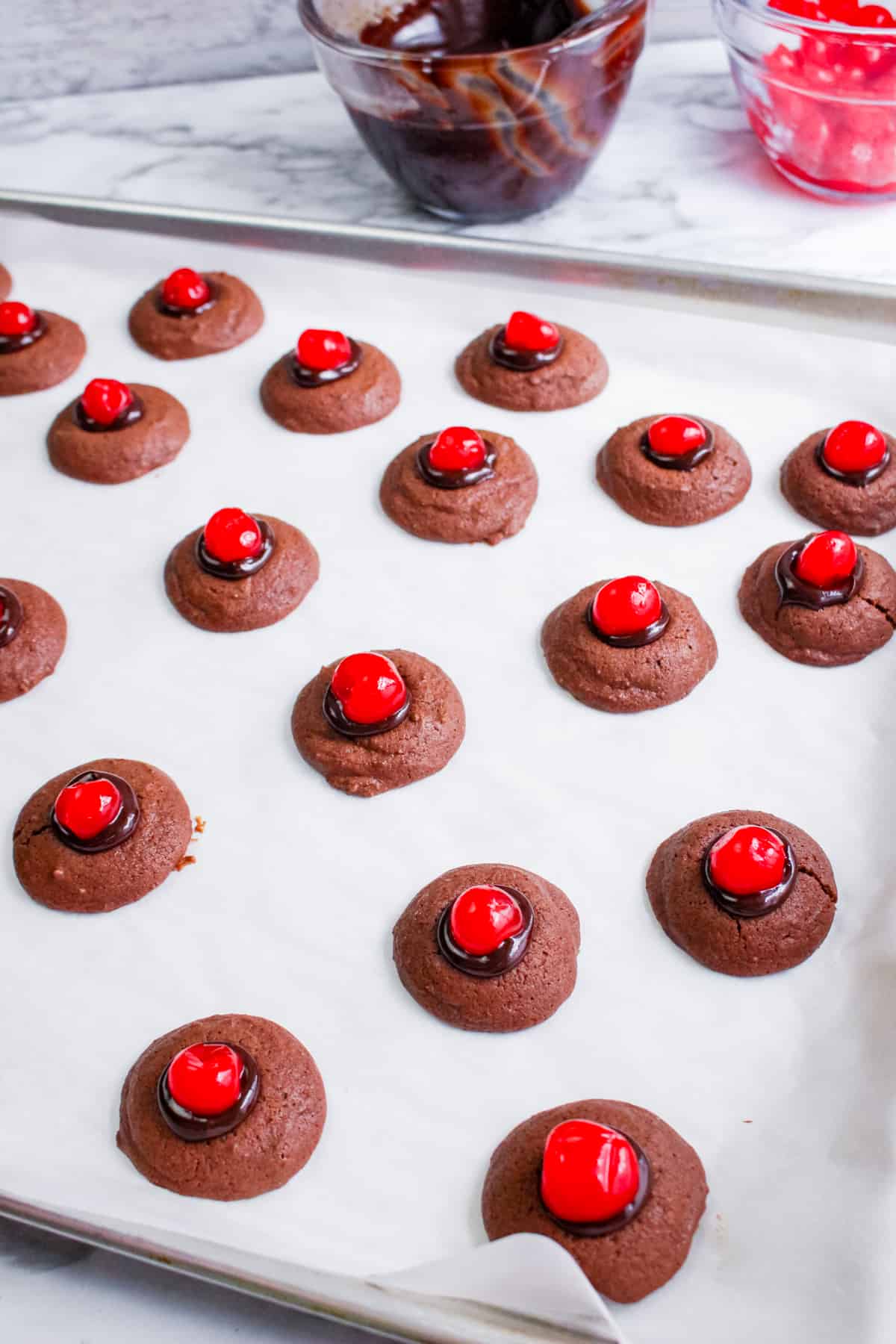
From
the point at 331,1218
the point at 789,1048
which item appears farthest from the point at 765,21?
the point at 331,1218

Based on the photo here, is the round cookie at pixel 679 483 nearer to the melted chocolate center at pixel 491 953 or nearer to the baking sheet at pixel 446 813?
the baking sheet at pixel 446 813

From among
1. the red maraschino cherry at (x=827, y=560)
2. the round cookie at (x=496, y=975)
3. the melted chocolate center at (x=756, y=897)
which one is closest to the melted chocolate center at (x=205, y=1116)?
the round cookie at (x=496, y=975)

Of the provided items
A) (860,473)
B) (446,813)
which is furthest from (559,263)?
(446,813)

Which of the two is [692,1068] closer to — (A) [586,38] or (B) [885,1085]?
(B) [885,1085]

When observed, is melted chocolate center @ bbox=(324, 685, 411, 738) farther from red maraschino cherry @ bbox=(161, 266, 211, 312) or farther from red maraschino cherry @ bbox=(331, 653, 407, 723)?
red maraschino cherry @ bbox=(161, 266, 211, 312)

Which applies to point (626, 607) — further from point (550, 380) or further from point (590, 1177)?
point (590, 1177)

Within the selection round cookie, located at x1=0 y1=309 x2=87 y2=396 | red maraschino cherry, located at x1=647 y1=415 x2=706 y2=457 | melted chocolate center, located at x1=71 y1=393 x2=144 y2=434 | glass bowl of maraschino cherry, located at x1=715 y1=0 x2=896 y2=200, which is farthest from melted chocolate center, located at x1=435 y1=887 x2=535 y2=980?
glass bowl of maraschino cherry, located at x1=715 y1=0 x2=896 y2=200
